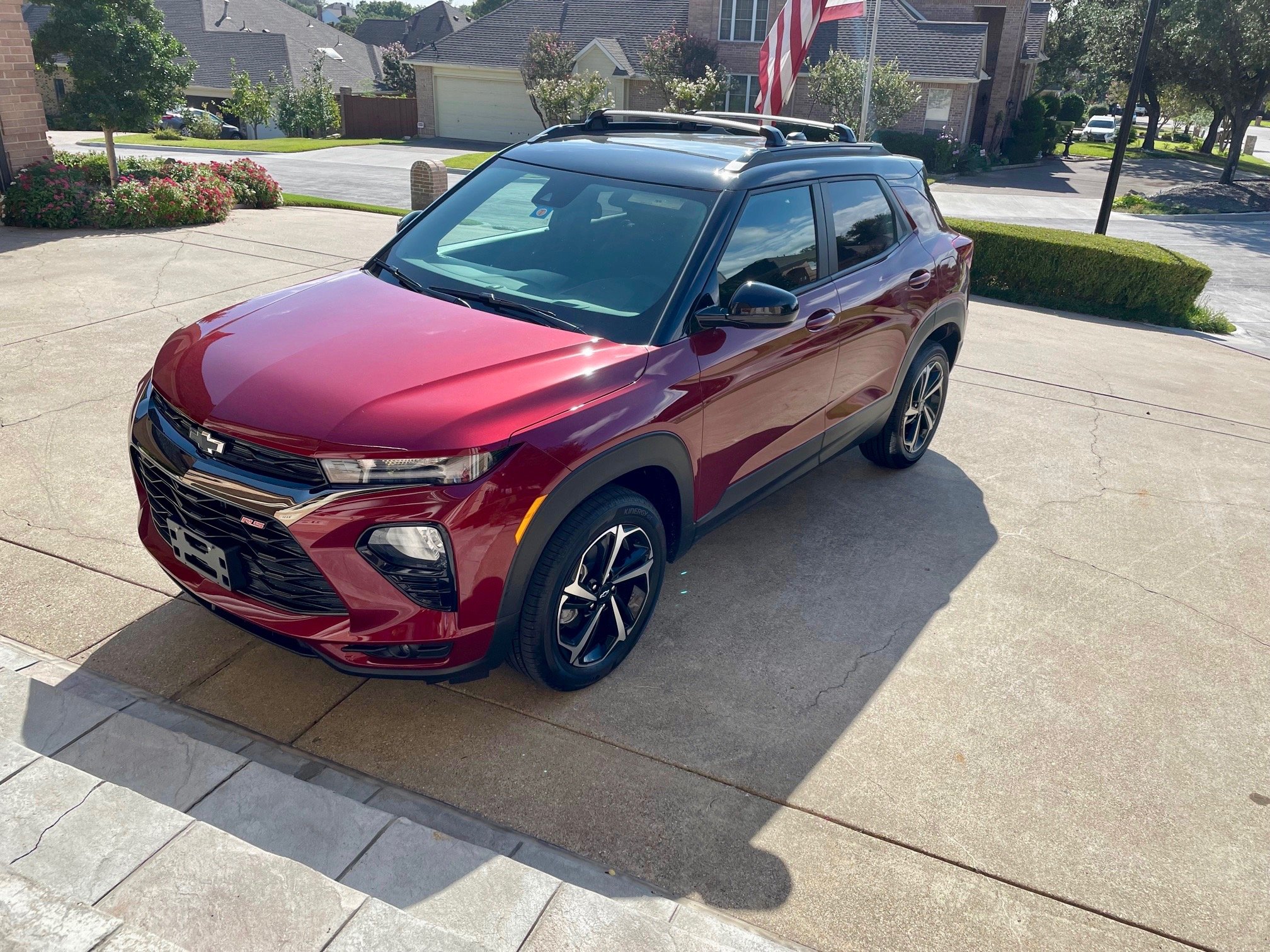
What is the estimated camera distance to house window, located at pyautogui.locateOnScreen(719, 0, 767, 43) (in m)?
37.5

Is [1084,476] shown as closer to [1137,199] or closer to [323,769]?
[323,769]

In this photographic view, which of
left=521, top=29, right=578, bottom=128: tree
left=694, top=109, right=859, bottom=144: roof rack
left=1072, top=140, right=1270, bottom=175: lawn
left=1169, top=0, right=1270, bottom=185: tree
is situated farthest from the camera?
left=1072, top=140, right=1270, bottom=175: lawn

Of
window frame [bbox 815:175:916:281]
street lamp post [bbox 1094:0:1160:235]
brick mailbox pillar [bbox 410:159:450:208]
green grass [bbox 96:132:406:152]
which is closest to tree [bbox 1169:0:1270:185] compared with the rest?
street lamp post [bbox 1094:0:1160:235]

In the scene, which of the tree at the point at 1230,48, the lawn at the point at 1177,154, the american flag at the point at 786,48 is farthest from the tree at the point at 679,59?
the american flag at the point at 786,48

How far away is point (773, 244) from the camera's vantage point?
172 inches

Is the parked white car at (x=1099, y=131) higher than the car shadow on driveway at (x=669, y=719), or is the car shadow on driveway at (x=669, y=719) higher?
the parked white car at (x=1099, y=131)

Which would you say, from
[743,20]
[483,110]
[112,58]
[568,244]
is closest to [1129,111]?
[568,244]

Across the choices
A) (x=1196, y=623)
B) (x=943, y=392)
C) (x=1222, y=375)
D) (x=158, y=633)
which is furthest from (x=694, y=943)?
(x=1222, y=375)

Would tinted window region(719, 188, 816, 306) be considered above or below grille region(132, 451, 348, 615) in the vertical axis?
above

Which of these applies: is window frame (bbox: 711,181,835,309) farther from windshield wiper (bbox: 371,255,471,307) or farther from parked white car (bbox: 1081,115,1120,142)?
parked white car (bbox: 1081,115,1120,142)

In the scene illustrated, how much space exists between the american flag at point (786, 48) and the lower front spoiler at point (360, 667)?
7663 mm

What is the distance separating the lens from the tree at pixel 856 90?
32.8 meters

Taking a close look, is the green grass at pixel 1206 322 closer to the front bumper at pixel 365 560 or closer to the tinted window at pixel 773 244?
the tinted window at pixel 773 244

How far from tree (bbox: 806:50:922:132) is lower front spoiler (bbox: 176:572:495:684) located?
106 ft
